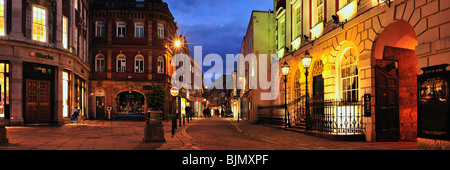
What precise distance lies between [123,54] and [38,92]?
44.0 feet

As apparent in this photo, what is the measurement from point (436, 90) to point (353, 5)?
5856mm

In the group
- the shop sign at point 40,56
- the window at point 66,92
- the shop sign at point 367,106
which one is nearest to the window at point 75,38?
the window at point 66,92

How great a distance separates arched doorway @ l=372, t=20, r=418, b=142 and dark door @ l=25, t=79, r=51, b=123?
61.3ft

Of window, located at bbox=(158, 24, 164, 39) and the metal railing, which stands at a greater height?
window, located at bbox=(158, 24, 164, 39)

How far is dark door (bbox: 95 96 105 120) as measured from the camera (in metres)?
31.8

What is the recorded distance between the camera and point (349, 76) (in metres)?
13.6

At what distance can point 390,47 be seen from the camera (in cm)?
1177

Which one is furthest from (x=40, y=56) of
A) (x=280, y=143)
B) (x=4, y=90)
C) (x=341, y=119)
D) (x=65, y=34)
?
(x=341, y=119)

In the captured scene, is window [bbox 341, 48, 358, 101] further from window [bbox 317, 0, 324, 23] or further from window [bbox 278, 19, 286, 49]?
window [bbox 278, 19, 286, 49]

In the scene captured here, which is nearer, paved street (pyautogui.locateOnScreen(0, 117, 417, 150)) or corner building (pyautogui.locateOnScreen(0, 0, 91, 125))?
paved street (pyautogui.locateOnScreen(0, 117, 417, 150))

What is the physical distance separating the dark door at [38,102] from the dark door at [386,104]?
18715 millimetres

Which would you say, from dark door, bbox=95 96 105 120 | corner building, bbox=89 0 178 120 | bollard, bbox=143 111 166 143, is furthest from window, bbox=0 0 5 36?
dark door, bbox=95 96 105 120
